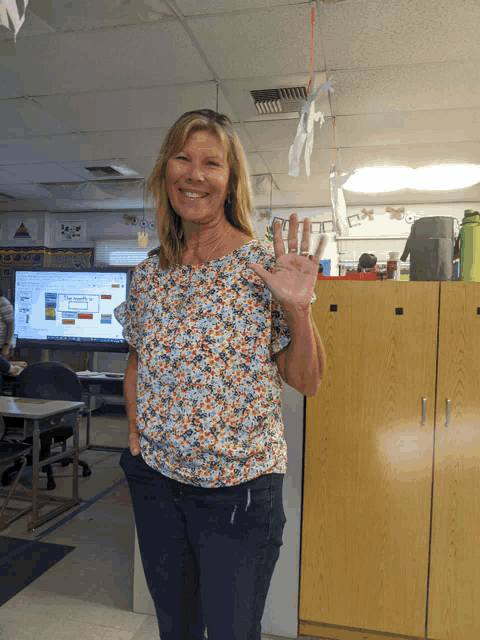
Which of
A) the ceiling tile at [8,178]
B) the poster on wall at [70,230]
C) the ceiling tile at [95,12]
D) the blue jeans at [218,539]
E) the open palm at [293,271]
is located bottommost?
the blue jeans at [218,539]

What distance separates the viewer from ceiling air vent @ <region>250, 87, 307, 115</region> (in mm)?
3314

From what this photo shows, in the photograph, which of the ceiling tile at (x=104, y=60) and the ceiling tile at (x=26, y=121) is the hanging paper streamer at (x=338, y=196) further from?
the ceiling tile at (x=26, y=121)

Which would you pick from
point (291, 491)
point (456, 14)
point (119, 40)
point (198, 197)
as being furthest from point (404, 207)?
point (198, 197)

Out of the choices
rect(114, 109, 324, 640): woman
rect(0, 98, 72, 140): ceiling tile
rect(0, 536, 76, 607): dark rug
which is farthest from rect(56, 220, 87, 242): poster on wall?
rect(114, 109, 324, 640): woman

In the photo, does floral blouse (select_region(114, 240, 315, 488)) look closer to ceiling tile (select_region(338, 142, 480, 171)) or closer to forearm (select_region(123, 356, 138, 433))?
forearm (select_region(123, 356, 138, 433))

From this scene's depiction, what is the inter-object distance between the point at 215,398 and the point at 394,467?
1.19 meters

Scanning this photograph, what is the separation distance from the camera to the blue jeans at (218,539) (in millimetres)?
900

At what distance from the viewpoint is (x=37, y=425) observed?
8.95 feet

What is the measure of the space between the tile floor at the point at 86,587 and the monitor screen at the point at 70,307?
4.74ft

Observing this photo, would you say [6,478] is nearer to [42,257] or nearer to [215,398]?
[215,398]

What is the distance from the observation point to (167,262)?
1.07 m

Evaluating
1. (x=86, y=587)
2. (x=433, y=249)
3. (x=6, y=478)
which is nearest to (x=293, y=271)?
(x=433, y=249)

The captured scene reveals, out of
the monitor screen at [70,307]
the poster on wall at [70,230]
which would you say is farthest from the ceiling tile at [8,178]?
the poster on wall at [70,230]

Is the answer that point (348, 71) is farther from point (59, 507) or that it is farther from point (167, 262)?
point (59, 507)
